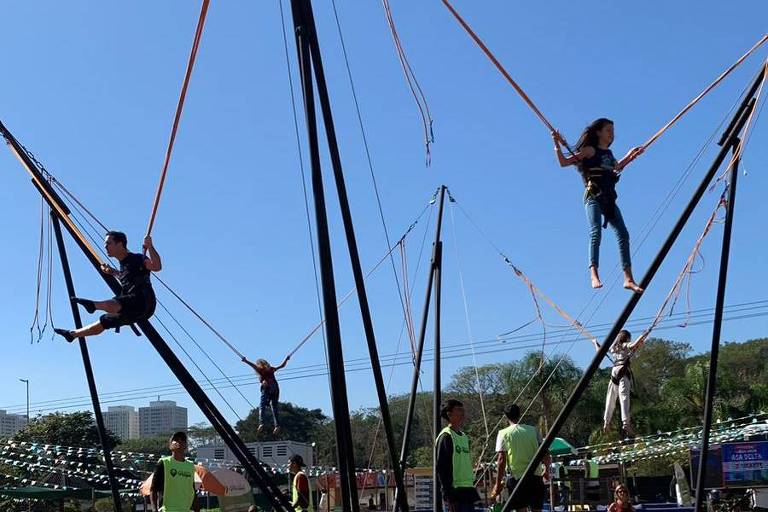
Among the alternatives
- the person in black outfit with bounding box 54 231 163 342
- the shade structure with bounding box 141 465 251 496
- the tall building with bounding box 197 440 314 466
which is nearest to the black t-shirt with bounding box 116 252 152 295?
the person in black outfit with bounding box 54 231 163 342

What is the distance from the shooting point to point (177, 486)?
8.22 m

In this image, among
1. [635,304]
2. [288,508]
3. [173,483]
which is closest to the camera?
[635,304]

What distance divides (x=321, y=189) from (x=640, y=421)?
101 feet

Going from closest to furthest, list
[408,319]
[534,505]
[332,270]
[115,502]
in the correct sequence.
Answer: [332,270] < [534,505] < [115,502] < [408,319]

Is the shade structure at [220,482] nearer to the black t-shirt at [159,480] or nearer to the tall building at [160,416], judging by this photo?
the black t-shirt at [159,480]

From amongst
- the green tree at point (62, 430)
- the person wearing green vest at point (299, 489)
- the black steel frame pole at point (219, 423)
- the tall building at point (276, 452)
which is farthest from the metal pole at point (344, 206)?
the green tree at point (62, 430)

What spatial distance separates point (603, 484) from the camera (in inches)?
491

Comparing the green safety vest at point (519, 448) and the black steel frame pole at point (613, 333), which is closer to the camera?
the black steel frame pole at point (613, 333)

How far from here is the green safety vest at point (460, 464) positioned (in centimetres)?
730

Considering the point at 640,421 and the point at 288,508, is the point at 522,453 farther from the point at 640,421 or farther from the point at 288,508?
the point at 640,421

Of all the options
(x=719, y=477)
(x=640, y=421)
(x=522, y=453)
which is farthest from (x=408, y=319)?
(x=640, y=421)

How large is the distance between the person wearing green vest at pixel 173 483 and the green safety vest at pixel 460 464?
2.64m

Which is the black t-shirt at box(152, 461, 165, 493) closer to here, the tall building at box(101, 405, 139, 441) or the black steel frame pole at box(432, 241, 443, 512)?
the black steel frame pole at box(432, 241, 443, 512)

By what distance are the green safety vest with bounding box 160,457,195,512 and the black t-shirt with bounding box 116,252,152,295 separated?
6.22ft
